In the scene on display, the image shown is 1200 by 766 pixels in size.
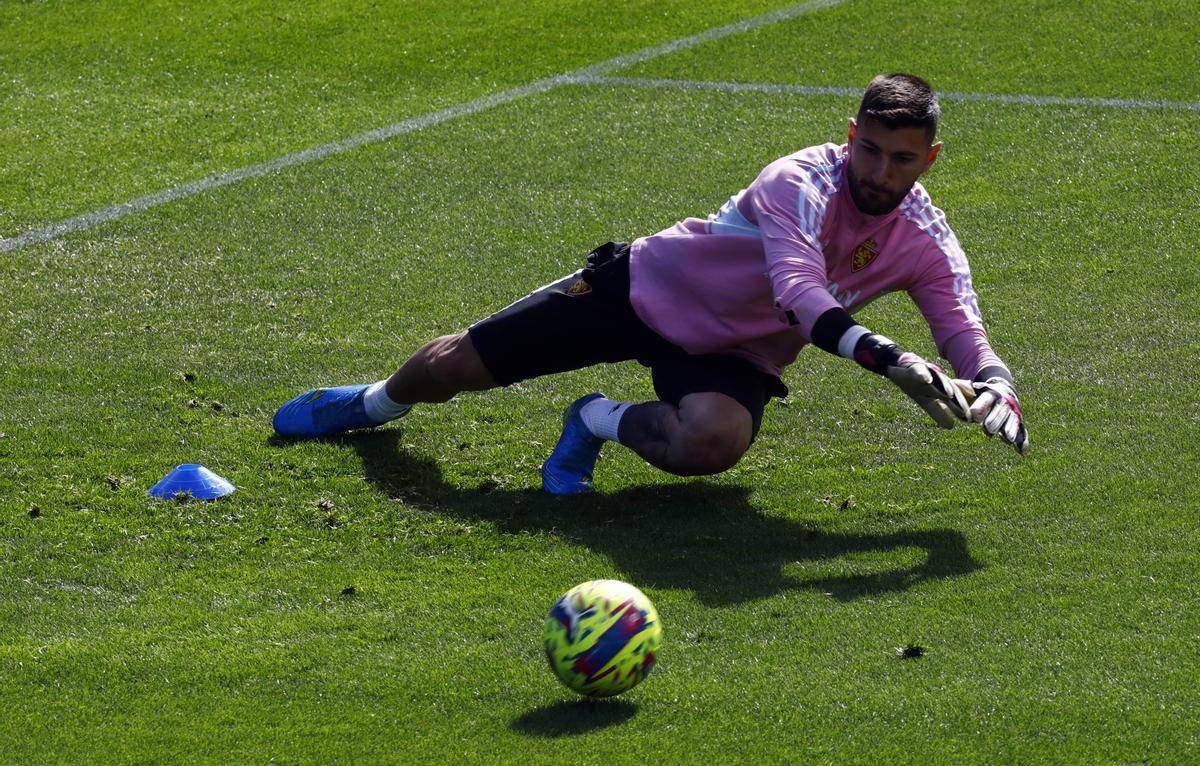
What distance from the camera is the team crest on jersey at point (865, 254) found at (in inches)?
239

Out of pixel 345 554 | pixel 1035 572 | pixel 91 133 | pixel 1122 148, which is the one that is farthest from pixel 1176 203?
pixel 91 133

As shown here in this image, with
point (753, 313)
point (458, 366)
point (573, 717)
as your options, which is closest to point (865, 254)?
point (753, 313)

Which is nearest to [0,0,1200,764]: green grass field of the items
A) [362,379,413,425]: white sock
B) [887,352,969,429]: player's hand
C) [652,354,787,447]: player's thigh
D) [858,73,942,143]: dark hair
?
[362,379,413,425]: white sock

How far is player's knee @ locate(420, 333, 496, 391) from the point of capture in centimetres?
662

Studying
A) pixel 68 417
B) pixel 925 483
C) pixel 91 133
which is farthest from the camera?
pixel 91 133

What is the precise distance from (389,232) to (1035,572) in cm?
507

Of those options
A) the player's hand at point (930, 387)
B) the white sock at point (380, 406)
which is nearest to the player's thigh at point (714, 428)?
the player's hand at point (930, 387)

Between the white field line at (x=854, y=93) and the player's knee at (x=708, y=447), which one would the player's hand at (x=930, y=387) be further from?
the white field line at (x=854, y=93)

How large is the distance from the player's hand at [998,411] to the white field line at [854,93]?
6046 millimetres

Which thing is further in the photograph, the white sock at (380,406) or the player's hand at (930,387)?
the white sock at (380,406)

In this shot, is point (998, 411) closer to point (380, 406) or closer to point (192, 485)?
point (380, 406)

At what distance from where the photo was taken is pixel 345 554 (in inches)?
233

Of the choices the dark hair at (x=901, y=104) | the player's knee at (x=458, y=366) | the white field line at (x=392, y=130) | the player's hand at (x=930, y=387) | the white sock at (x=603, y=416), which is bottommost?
the white field line at (x=392, y=130)

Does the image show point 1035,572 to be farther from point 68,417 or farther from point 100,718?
point 68,417
